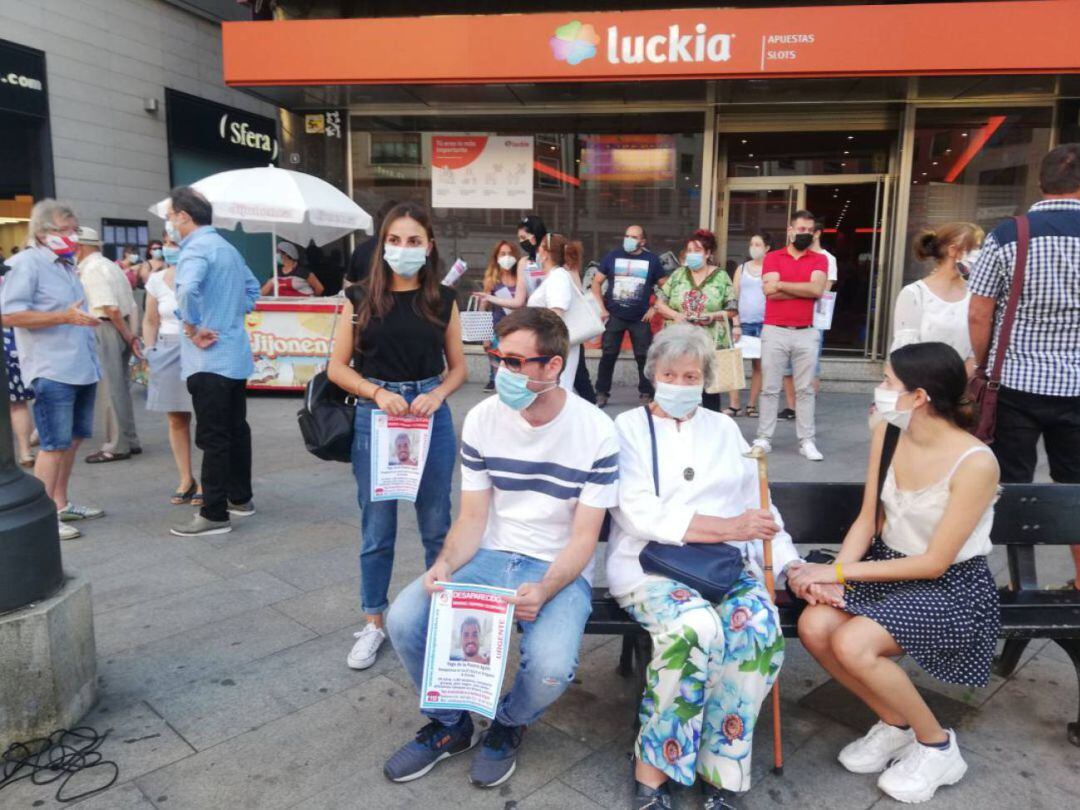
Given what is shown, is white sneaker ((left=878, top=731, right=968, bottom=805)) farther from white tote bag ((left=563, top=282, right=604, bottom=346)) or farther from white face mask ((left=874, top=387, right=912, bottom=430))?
white tote bag ((left=563, top=282, right=604, bottom=346))

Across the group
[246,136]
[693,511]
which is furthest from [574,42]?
[246,136]

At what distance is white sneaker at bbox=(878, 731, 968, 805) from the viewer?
248 centimetres

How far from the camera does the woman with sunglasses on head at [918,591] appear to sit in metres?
2.53

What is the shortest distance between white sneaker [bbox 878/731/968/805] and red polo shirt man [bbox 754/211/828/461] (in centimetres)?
403

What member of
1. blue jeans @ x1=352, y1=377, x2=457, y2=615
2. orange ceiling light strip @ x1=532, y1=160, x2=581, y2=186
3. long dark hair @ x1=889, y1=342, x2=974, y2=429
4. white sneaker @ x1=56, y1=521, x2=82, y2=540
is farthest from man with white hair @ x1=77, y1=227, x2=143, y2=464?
orange ceiling light strip @ x1=532, y1=160, x2=581, y2=186

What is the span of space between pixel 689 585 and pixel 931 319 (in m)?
2.91

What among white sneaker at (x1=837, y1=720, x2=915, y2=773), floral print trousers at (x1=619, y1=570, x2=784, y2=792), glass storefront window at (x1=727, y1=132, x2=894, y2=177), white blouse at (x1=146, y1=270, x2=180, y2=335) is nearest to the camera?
floral print trousers at (x1=619, y1=570, x2=784, y2=792)

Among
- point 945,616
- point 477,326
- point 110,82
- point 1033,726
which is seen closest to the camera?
point 945,616

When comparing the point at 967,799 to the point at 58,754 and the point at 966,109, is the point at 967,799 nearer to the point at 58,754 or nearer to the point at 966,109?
the point at 58,754

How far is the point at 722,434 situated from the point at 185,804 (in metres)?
2.08

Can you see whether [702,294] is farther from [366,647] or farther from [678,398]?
[366,647]

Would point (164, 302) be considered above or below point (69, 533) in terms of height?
above

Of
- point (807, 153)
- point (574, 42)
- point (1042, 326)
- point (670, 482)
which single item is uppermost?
point (574, 42)

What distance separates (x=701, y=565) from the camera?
8.46ft
